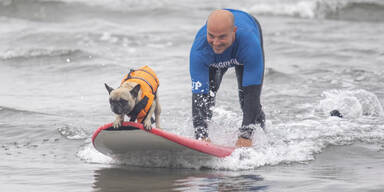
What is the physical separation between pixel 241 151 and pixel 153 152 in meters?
1.00

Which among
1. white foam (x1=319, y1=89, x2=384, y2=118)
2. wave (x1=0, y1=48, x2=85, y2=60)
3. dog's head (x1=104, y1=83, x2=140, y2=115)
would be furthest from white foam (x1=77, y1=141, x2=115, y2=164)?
wave (x1=0, y1=48, x2=85, y2=60)

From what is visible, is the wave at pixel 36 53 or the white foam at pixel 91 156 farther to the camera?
the wave at pixel 36 53

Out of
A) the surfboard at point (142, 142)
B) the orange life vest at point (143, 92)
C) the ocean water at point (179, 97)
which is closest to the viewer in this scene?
the surfboard at point (142, 142)

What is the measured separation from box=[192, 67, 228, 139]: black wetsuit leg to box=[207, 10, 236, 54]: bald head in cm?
69

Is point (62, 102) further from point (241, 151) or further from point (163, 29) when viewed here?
point (163, 29)

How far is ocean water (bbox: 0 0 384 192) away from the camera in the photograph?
5.95m

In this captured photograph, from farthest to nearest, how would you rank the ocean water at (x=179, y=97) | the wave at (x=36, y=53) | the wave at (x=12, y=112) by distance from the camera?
the wave at (x=36, y=53) → the wave at (x=12, y=112) → the ocean water at (x=179, y=97)

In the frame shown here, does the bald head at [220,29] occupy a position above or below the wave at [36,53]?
above

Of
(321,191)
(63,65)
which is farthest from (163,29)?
(321,191)

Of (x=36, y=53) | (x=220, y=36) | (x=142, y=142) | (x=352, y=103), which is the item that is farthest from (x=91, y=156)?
(x=36, y=53)

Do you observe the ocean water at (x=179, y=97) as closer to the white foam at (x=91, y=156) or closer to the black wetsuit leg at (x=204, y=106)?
the white foam at (x=91, y=156)

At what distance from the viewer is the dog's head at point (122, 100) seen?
5801 millimetres

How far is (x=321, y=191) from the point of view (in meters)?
5.20

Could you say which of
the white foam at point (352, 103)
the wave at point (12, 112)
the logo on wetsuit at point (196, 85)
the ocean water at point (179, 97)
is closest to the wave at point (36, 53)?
the ocean water at point (179, 97)
